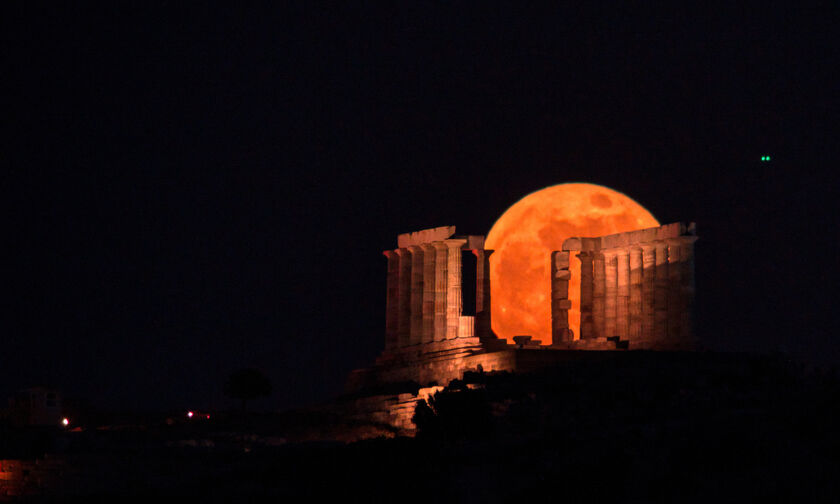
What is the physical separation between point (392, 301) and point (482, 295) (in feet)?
23.4

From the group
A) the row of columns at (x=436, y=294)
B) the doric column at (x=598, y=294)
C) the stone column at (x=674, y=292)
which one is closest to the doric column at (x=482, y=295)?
the row of columns at (x=436, y=294)

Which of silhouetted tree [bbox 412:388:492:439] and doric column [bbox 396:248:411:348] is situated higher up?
doric column [bbox 396:248:411:348]

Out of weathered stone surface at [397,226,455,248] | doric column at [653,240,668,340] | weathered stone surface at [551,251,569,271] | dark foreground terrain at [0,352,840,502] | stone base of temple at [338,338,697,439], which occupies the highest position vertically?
weathered stone surface at [397,226,455,248]

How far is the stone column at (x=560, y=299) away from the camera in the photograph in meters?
93.0

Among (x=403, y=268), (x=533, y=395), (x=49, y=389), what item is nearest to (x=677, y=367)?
(x=533, y=395)

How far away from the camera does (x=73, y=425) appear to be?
9281 centimetres

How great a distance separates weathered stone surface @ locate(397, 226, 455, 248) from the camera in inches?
3654

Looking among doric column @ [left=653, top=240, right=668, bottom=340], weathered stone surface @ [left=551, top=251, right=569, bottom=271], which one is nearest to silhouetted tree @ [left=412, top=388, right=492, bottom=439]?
doric column @ [left=653, top=240, right=668, bottom=340]

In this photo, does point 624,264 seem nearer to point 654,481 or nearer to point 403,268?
point 403,268

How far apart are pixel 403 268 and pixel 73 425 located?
22.1 meters

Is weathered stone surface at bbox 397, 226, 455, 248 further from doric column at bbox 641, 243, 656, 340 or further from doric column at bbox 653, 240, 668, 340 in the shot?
doric column at bbox 653, 240, 668, 340

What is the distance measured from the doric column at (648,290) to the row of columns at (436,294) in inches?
394

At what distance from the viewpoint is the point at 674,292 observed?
8719 centimetres

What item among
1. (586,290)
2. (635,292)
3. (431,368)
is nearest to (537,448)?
(431,368)
